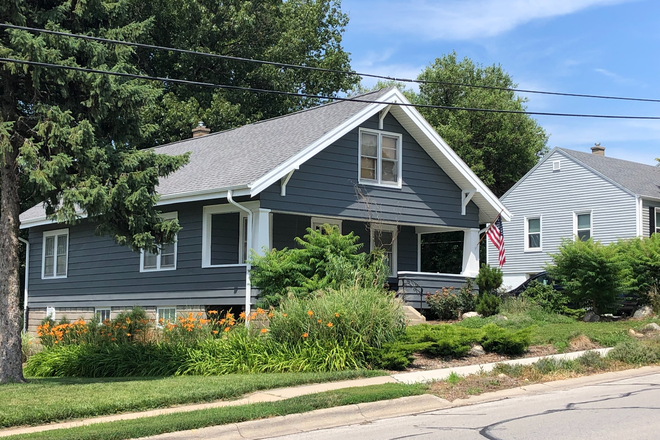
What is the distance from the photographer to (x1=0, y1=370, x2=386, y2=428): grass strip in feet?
31.8

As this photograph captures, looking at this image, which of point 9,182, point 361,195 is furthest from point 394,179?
point 9,182

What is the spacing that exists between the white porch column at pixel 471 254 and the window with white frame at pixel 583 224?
11.5 metres

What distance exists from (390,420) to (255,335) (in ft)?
17.5

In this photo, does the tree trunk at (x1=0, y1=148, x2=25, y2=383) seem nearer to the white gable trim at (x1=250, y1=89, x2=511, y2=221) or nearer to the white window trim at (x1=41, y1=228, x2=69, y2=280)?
the white gable trim at (x1=250, y1=89, x2=511, y2=221)

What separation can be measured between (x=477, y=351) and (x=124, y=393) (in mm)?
6808

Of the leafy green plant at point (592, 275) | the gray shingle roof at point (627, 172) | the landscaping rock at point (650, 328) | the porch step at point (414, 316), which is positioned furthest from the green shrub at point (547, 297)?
the gray shingle roof at point (627, 172)

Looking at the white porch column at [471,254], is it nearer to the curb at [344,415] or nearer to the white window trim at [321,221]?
the white window trim at [321,221]

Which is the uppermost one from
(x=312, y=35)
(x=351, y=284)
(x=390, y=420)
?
(x=312, y=35)

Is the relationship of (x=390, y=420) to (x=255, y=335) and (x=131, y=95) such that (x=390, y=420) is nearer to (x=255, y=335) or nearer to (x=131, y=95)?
(x=255, y=335)

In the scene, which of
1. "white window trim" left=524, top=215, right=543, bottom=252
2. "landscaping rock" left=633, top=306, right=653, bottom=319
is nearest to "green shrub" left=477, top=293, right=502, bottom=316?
"landscaping rock" left=633, top=306, right=653, bottom=319

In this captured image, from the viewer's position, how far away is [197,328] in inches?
615

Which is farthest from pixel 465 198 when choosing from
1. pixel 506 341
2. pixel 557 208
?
pixel 557 208

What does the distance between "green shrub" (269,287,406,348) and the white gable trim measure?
15.3 feet

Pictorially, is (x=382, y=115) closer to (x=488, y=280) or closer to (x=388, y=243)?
(x=388, y=243)
